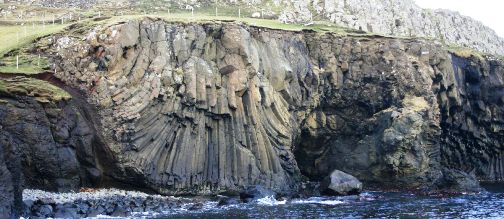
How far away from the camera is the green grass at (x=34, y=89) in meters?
43.0

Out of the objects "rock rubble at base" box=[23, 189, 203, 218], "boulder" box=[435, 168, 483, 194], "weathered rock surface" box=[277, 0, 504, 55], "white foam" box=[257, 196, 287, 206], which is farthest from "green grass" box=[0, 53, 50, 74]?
"boulder" box=[435, 168, 483, 194]

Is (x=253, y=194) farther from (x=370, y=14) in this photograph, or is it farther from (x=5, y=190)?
(x=370, y=14)

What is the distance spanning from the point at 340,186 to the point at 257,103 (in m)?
10.8

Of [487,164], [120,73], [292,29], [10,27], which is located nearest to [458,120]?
[487,164]

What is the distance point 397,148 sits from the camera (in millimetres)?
60031

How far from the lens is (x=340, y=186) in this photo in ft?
175

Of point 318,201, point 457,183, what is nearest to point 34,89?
point 318,201

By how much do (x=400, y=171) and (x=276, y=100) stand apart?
14.1 meters

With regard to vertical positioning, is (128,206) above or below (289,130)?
below

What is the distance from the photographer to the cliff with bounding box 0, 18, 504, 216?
47.2 m

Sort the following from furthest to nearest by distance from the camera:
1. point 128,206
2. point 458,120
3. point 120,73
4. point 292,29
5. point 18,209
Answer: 1. point 458,120
2. point 292,29
3. point 120,73
4. point 128,206
5. point 18,209

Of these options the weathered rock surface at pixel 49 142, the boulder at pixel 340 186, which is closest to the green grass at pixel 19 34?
the weathered rock surface at pixel 49 142

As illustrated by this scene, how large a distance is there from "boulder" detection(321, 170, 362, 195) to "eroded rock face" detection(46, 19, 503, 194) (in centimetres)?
374

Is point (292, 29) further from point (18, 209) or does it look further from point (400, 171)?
point (18, 209)
